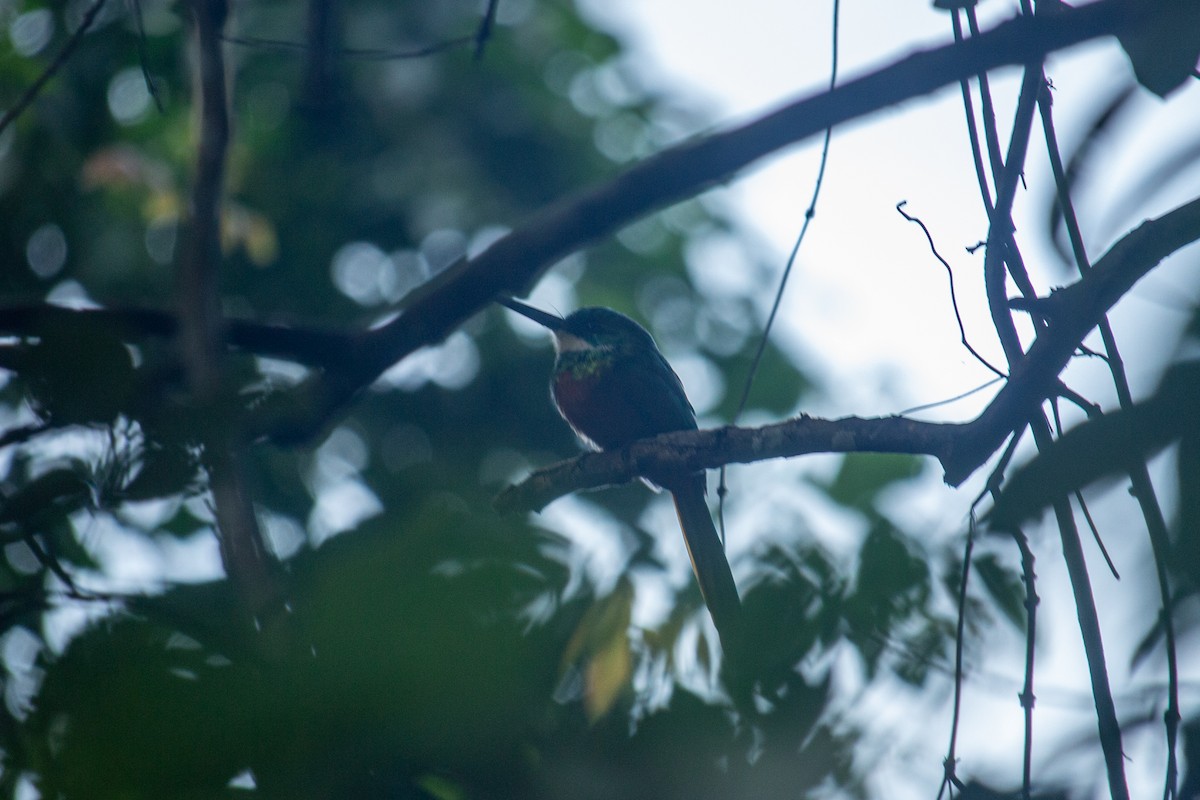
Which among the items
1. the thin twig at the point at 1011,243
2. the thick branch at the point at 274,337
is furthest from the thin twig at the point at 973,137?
the thick branch at the point at 274,337

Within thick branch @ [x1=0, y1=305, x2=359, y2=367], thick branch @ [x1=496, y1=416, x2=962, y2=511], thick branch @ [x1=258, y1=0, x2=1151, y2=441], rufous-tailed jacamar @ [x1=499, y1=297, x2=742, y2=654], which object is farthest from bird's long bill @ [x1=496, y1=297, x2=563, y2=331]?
thick branch @ [x1=0, y1=305, x2=359, y2=367]

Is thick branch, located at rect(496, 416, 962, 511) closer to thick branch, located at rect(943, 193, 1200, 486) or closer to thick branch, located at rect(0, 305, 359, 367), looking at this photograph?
thick branch, located at rect(943, 193, 1200, 486)

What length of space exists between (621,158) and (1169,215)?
529cm

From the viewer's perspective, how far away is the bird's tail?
162 cm

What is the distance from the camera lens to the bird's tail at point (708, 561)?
63.7 inches

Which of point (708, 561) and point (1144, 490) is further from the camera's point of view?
point (708, 561)

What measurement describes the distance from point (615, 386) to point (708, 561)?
1.18 m

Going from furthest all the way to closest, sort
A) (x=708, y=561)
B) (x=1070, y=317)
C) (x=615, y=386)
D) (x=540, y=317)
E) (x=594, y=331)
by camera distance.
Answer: (x=594, y=331), (x=540, y=317), (x=615, y=386), (x=708, y=561), (x=1070, y=317)

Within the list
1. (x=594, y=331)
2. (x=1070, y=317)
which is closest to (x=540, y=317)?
(x=594, y=331)

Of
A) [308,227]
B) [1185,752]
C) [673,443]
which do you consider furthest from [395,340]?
[308,227]

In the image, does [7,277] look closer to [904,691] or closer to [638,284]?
[904,691]

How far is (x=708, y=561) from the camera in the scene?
2760mm

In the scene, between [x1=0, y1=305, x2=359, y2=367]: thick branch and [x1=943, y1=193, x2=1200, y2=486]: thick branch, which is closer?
[x1=943, y1=193, x2=1200, y2=486]: thick branch

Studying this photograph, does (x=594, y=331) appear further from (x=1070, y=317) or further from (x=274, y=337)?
(x=1070, y=317)
